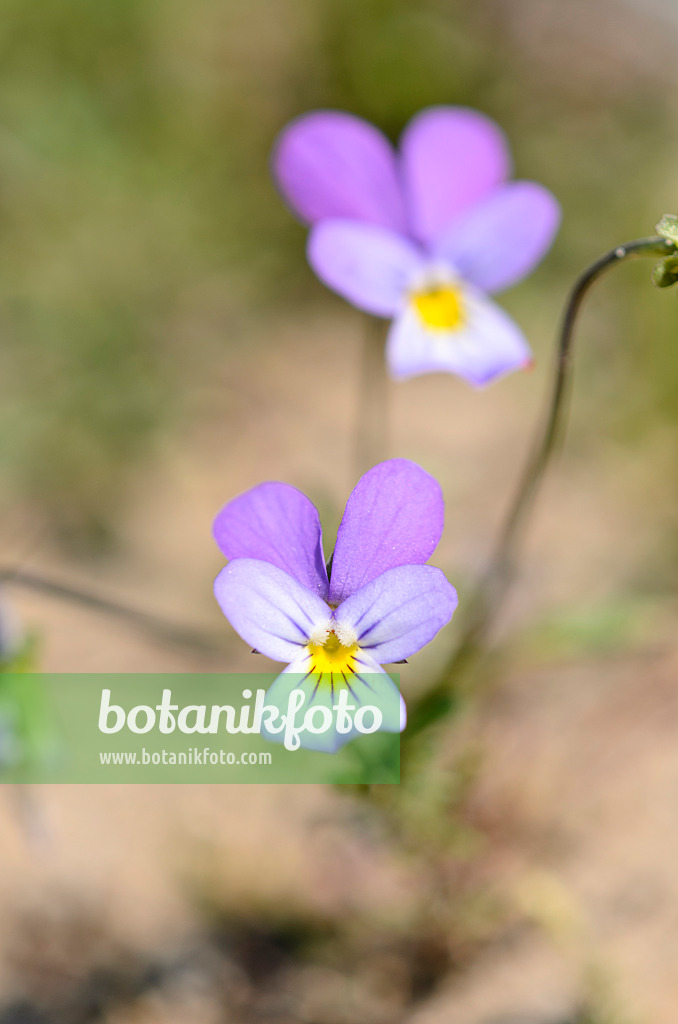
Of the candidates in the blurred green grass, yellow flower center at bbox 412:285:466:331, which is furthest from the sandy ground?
yellow flower center at bbox 412:285:466:331

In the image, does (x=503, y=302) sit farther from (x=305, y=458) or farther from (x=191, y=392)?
(x=191, y=392)

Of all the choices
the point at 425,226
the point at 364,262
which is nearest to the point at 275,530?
the point at 364,262

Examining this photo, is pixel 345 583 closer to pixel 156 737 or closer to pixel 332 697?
pixel 332 697

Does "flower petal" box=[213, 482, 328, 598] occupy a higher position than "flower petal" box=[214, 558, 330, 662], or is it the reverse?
"flower petal" box=[213, 482, 328, 598]

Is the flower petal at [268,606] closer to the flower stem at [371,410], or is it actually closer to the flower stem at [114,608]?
the flower stem at [114,608]

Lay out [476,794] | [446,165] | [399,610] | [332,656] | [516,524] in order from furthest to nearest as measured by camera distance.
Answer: [476,794]
[516,524]
[446,165]
[332,656]
[399,610]

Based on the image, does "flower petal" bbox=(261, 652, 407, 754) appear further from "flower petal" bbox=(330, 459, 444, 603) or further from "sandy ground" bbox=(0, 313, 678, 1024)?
"sandy ground" bbox=(0, 313, 678, 1024)

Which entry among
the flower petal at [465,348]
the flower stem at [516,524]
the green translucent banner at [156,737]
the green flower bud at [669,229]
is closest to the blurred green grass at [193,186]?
the green translucent banner at [156,737]
